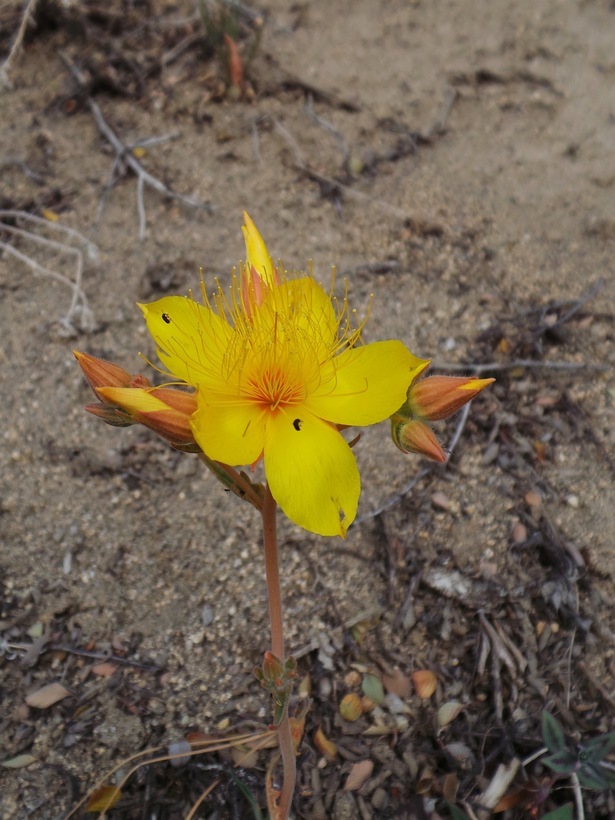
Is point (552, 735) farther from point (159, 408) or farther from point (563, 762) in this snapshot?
point (159, 408)

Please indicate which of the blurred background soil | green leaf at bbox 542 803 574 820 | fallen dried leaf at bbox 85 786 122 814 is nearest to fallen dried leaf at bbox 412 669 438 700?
the blurred background soil

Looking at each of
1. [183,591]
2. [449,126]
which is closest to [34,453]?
[183,591]

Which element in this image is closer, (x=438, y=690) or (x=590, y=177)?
(x=438, y=690)

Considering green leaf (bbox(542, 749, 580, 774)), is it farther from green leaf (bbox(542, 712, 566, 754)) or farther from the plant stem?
the plant stem

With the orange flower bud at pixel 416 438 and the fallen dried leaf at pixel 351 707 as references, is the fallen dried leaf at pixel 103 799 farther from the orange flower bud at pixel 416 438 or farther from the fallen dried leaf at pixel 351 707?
the orange flower bud at pixel 416 438

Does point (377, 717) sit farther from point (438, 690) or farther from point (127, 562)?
point (127, 562)
